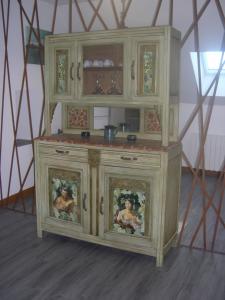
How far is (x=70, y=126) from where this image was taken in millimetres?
3439

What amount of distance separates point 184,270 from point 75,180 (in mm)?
1186

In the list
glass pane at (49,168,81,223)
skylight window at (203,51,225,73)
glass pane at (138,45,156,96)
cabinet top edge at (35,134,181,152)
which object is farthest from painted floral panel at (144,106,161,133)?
skylight window at (203,51,225,73)

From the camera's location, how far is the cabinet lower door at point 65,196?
300 cm

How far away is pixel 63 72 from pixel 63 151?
712 mm

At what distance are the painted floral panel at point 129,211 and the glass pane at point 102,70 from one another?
864mm

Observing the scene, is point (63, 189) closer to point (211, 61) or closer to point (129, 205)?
point (129, 205)

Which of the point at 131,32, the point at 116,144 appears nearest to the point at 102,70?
the point at 131,32

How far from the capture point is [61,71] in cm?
306

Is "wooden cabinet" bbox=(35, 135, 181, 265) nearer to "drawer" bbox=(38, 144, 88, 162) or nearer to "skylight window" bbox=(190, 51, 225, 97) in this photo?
"drawer" bbox=(38, 144, 88, 162)

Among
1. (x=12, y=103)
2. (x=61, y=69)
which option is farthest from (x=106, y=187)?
(x=12, y=103)

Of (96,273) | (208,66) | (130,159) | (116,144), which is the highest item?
(208,66)

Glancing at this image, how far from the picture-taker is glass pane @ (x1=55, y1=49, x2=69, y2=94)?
3.02 meters

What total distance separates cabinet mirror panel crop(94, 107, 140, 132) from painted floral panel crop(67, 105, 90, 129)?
9 centimetres

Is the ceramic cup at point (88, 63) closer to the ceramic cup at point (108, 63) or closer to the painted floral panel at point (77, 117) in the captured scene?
the ceramic cup at point (108, 63)
